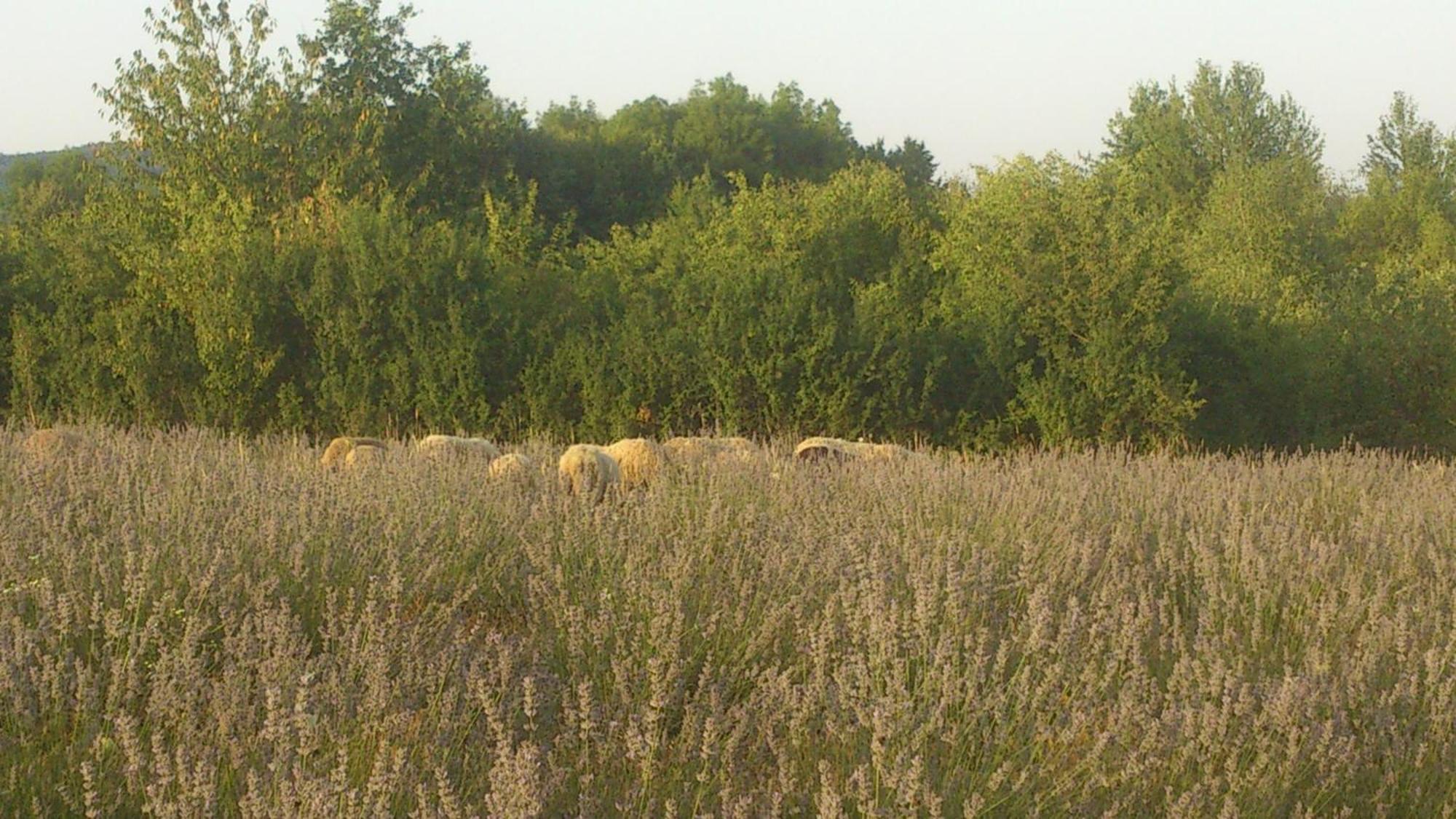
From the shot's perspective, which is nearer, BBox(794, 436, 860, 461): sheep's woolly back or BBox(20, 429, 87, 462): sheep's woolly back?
BBox(20, 429, 87, 462): sheep's woolly back

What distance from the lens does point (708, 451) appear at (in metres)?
8.40

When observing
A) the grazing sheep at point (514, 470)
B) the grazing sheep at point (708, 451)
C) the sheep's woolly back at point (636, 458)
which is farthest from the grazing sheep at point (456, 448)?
the grazing sheep at point (708, 451)

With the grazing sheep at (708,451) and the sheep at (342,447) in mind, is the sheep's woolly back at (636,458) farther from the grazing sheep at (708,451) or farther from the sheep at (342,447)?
the sheep at (342,447)

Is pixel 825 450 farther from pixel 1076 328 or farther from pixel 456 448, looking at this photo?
pixel 1076 328

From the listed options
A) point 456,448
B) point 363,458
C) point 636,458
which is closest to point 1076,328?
point 636,458

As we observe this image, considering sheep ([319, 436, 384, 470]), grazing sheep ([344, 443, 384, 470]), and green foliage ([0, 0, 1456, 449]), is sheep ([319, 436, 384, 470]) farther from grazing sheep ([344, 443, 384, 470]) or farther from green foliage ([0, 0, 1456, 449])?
green foliage ([0, 0, 1456, 449])

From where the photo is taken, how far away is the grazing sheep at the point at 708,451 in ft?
25.0

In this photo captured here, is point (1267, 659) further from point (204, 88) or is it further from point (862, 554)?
point (204, 88)

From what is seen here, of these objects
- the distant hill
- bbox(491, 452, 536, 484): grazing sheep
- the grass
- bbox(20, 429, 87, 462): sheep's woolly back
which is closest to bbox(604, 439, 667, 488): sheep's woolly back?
bbox(491, 452, 536, 484): grazing sheep

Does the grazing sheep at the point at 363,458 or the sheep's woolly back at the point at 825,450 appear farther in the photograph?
the sheep's woolly back at the point at 825,450

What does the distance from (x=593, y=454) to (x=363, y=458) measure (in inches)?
54.1

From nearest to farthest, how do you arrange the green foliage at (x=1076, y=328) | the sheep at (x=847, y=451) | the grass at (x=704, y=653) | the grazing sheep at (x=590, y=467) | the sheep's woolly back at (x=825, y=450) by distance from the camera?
the grass at (x=704, y=653), the grazing sheep at (x=590, y=467), the sheep at (x=847, y=451), the sheep's woolly back at (x=825, y=450), the green foliage at (x=1076, y=328)

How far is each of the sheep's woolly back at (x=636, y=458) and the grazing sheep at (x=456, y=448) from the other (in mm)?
733

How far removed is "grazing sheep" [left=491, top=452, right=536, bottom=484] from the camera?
7025 mm
